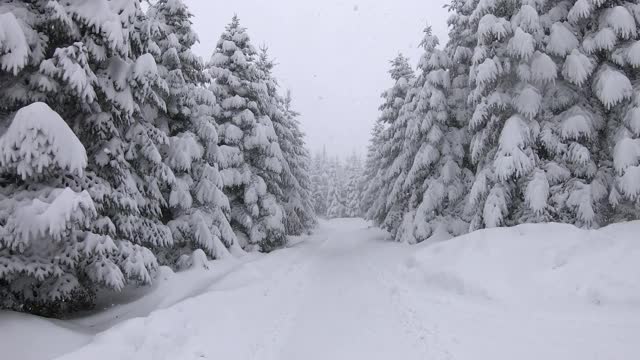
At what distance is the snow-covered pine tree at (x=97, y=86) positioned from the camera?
8.90 metres

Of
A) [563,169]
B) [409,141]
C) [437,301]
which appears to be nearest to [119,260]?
[437,301]

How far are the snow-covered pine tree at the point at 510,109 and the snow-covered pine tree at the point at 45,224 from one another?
11833 millimetres

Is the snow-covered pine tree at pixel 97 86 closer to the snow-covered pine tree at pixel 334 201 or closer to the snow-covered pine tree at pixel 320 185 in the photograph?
the snow-covered pine tree at pixel 320 185

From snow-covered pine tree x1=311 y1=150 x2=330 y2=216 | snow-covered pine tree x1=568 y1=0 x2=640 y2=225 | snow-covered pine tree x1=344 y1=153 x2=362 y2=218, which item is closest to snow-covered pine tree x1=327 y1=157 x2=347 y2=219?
snow-covered pine tree x1=344 y1=153 x2=362 y2=218

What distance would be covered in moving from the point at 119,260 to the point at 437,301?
7.63 meters

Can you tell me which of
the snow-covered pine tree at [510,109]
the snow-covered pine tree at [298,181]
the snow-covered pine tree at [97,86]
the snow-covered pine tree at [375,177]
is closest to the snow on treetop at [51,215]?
the snow-covered pine tree at [97,86]

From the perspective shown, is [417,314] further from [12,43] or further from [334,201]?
[334,201]

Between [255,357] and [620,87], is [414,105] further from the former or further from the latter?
[255,357]

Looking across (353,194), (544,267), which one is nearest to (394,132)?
(544,267)

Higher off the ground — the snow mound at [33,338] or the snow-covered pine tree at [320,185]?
the snow-covered pine tree at [320,185]

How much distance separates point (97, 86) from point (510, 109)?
43.6 feet

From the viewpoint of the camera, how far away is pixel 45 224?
Result: 788 centimetres

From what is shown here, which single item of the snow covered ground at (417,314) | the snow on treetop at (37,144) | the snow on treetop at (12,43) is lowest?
the snow covered ground at (417,314)

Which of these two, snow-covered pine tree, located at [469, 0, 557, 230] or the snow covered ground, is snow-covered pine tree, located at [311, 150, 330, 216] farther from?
the snow covered ground
